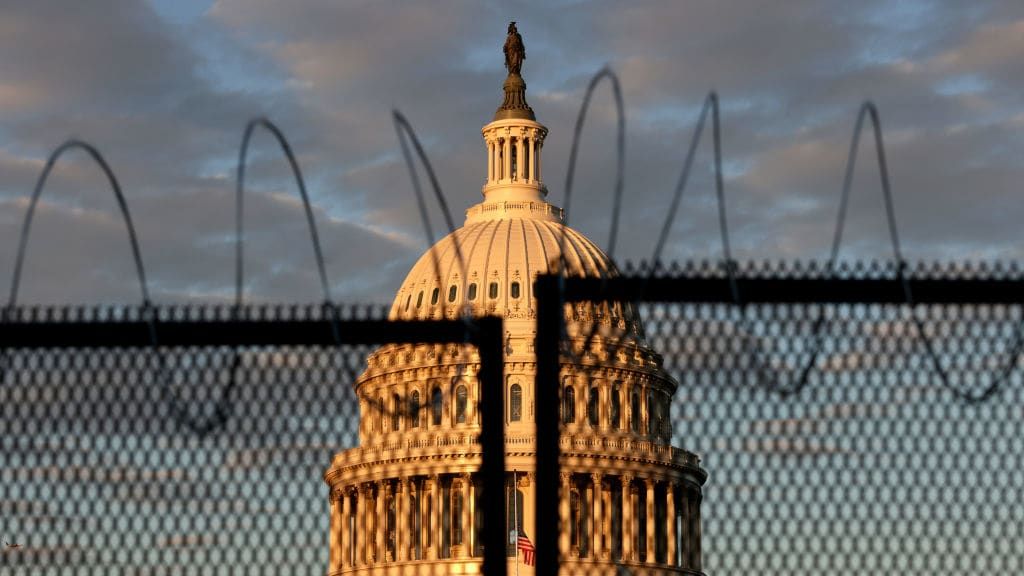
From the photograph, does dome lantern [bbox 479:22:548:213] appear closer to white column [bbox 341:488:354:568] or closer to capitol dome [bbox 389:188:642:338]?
capitol dome [bbox 389:188:642:338]

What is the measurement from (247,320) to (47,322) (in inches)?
44.2

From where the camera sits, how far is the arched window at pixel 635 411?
511ft

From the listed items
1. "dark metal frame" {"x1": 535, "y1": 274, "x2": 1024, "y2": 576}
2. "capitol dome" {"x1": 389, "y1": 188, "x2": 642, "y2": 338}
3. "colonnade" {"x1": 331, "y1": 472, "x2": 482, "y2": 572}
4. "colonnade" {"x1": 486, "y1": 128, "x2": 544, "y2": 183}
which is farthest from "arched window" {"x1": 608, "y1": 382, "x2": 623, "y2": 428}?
"dark metal frame" {"x1": 535, "y1": 274, "x2": 1024, "y2": 576}

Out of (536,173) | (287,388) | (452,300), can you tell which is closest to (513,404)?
(452,300)

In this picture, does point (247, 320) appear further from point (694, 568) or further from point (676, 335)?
point (694, 568)

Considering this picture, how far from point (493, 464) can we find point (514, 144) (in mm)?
169941

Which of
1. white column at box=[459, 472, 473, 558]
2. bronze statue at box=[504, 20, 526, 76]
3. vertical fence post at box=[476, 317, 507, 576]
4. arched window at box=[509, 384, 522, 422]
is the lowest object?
vertical fence post at box=[476, 317, 507, 576]

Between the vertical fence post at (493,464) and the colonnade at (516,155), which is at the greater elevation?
the colonnade at (516,155)

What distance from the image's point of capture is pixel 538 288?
11.7 meters

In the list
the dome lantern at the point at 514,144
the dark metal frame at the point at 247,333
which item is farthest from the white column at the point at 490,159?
the dark metal frame at the point at 247,333

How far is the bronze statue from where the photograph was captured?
6973 inches

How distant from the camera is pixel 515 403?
14388 cm

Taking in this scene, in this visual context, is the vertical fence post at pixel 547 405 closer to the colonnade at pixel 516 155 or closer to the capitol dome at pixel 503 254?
the capitol dome at pixel 503 254

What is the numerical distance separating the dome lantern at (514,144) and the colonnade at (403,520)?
48.5m
